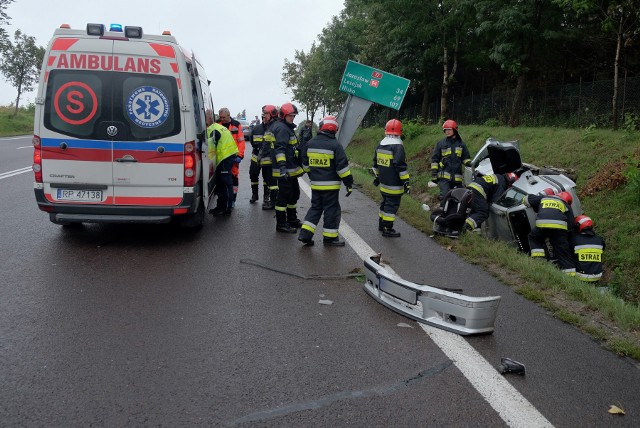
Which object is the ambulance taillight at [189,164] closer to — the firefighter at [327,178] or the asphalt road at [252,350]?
the asphalt road at [252,350]

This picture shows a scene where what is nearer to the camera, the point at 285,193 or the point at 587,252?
the point at 587,252

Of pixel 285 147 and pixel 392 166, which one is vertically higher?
pixel 285 147

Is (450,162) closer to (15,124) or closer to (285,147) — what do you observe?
(285,147)

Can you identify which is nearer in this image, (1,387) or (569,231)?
(1,387)

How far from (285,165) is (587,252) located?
416cm

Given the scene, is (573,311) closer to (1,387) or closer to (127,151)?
(1,387)

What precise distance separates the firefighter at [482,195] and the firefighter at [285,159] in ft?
8.35

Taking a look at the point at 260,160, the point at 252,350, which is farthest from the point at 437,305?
the point at 260,160

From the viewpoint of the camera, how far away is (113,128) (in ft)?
21.5

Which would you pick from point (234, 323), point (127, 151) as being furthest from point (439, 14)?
point (234, 323)

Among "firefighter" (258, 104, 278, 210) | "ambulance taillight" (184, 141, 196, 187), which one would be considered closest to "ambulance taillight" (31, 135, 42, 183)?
"ambulance taillight" (184, 141, 196, 187)

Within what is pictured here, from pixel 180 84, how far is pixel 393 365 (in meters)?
4.41

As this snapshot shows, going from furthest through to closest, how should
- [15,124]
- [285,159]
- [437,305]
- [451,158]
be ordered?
[15,124] → [451,158] → [285,159] → [437,305]

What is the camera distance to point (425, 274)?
237 inches
